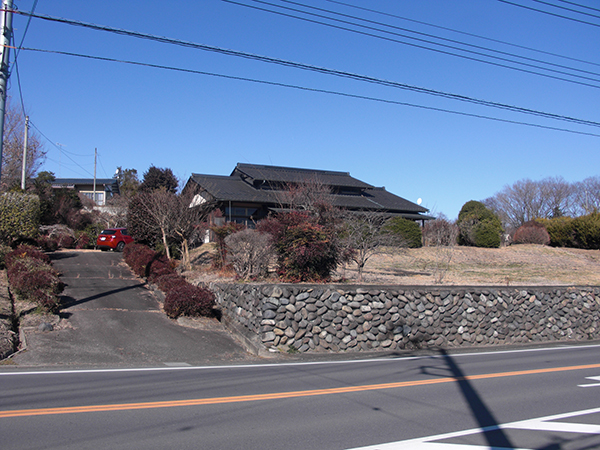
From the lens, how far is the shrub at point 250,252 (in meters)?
15.5

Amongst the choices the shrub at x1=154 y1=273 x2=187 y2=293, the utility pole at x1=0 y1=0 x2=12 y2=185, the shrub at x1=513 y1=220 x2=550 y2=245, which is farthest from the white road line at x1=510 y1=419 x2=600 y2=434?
the shrub at x1=513 y1=220 x2=550 y2=245

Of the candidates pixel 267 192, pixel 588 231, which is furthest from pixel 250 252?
pixel 588 231

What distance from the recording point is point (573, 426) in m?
5.84

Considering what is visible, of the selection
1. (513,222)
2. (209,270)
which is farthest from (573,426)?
(513,222)

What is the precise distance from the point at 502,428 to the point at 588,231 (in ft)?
123

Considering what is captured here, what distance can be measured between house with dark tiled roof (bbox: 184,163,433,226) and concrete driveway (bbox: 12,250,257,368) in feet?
42.0

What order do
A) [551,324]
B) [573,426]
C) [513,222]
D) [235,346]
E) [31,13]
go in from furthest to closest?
[513,222] < [551,324] < [235,346] < [31,13] < [573,426]

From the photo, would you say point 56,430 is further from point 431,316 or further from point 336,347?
point 431,316

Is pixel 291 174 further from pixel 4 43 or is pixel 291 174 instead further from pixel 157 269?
pixel 4 43

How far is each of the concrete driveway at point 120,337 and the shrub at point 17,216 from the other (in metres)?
5.11

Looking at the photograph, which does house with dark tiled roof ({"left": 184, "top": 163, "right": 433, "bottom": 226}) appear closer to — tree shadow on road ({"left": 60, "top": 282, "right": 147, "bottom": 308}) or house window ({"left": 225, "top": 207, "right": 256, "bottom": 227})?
house window ({"left": 225, "top": 207, "right": 256, "bottom": 227})

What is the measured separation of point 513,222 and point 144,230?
185 feet

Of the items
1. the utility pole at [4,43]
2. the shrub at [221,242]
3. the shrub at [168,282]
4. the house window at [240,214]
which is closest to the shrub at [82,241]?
the house window at [240,214]

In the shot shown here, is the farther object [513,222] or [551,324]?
[513,222]
